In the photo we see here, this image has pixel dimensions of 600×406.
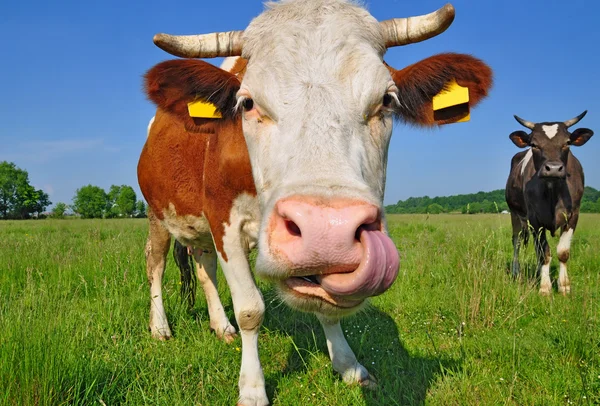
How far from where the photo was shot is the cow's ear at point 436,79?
312 cm

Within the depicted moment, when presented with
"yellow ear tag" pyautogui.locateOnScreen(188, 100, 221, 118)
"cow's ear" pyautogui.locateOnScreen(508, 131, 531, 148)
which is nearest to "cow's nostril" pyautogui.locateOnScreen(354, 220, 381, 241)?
"yellow ear tag" pyautogui.locateOnScreen(188, 100, 221, 118)

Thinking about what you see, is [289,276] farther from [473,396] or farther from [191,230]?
[191,230]

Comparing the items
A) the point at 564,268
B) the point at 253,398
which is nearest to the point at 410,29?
the point at 253,398

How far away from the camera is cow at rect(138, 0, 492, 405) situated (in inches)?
66.8

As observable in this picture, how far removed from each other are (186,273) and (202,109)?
275 centimetres

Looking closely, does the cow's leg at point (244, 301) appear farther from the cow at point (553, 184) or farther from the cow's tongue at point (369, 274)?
the cow at point (553, 184)

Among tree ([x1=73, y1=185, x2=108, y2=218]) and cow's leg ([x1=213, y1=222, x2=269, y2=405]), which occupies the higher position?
tree ([x1=73, y1=185, x2=108, y2=218])

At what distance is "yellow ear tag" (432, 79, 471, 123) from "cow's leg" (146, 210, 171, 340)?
3197mm

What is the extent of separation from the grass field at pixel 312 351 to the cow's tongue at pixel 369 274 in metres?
1.74

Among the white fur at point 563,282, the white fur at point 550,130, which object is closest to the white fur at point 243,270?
the white fur at point 563,282

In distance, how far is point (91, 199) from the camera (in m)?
99.3

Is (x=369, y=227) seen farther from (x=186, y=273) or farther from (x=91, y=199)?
(x=91, y=199)

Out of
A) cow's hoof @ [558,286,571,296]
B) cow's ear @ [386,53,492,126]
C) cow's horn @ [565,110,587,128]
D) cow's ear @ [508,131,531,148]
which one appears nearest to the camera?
cow's ear @ [386,53,492,126]

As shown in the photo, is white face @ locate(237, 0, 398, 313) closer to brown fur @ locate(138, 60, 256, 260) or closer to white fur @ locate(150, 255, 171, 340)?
brown fur @ locate(138, 60, 256, 260)
